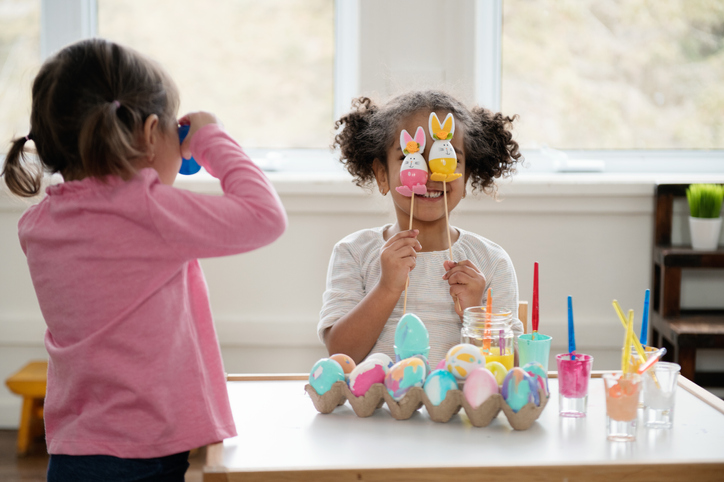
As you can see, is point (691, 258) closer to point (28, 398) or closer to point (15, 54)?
point (28, 398)

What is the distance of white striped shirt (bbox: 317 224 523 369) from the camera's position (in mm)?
1439

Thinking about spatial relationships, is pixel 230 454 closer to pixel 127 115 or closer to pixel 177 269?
pixel 177 269

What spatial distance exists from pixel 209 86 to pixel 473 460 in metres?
2.02

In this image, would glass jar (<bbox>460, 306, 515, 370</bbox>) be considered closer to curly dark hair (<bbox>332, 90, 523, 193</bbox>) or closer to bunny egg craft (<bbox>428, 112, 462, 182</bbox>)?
bunny egg craft (<bbox>428, 112, 462, 182</bbox>)

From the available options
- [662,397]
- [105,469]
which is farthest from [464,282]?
[105,469]

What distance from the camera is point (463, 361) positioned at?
985 mm

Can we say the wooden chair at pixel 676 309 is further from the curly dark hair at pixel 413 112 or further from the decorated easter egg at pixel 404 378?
the decorated easter egg at pixel 404 378

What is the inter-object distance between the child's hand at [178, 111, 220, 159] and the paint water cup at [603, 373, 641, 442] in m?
0.67

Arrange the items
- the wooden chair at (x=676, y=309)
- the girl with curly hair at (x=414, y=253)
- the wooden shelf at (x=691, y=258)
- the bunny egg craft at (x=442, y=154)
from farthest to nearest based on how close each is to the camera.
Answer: the wooden shelf at (x=691, y=258) → the wooden chair at (x=676, y=309) → the girl with curly hair at (x=414, y=253) → the bunny egg craft at (x=442, y=154)

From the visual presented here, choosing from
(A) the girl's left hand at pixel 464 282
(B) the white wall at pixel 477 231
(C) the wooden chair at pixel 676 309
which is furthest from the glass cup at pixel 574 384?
(B) the white wall at pixel 477 231

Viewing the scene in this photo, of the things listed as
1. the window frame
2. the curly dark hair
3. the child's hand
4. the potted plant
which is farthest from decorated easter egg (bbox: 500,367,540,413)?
the window frame

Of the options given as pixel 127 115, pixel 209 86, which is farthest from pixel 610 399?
pixel 209 86

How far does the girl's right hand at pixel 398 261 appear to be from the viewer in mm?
1329

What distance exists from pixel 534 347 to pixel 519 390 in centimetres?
21
